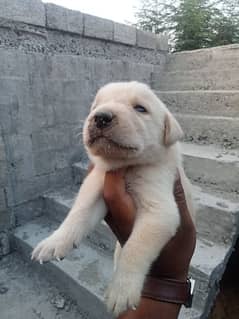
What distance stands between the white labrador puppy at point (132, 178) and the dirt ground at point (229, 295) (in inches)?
82.1

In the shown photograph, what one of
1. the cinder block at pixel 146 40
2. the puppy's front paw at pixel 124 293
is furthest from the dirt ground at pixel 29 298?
the cinder block at pixel 146 40

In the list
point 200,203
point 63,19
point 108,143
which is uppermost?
point 63,19

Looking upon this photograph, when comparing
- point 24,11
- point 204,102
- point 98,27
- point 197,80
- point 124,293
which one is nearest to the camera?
point 124,293

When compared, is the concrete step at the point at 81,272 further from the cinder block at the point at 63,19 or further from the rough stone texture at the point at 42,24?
the cinder block at the point at 63,19

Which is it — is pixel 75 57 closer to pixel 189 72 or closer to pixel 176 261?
pixel 189 72

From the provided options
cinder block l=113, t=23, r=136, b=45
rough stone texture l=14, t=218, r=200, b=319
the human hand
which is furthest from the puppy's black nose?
cinder block l=113, t=23, r=136, b=45

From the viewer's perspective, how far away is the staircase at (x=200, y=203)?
1993 mm

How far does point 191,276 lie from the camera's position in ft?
6.09

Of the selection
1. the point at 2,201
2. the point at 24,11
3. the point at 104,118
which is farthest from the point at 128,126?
the point at 24,11

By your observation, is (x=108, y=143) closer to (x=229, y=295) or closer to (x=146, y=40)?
(x=229, y=295)

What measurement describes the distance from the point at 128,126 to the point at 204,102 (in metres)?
2.61

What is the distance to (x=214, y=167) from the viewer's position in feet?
Result: 8.21

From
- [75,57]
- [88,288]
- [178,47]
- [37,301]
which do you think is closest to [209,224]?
[88,288]

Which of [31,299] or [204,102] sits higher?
[204,102]
